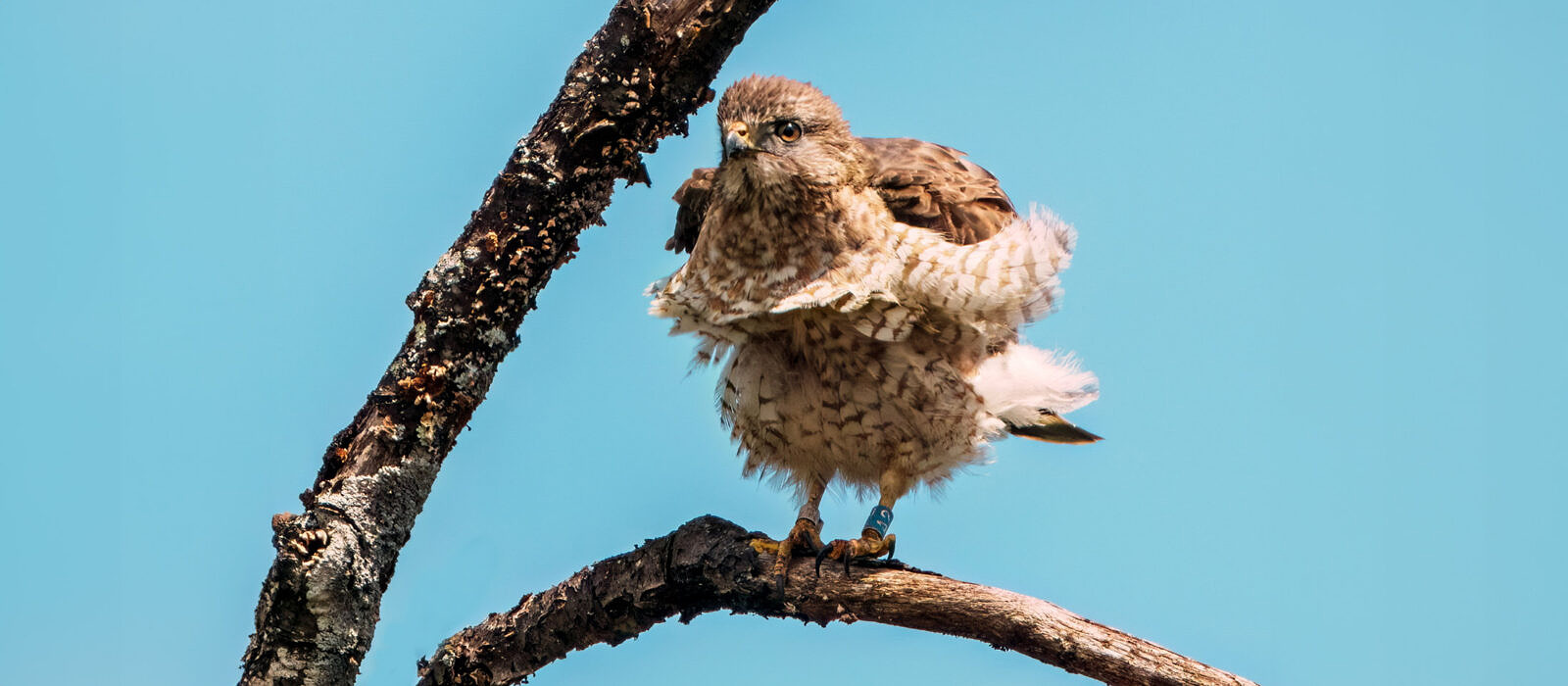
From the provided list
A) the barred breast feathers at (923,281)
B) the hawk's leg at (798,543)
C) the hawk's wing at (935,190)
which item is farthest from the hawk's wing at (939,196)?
the hawk's leg at (798,543)

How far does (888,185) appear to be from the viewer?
12.3ft

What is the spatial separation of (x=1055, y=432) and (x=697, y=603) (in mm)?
1683

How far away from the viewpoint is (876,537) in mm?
3531

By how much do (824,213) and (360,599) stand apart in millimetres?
1704

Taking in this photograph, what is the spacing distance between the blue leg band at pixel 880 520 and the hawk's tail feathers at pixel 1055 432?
2.88 feet

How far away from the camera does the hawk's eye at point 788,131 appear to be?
361 centimetres

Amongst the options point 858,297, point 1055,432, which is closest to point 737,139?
point 858,297

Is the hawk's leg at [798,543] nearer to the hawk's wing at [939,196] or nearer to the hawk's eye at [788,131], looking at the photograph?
the hawk's wing at [939,196]

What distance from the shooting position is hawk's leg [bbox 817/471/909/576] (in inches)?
133

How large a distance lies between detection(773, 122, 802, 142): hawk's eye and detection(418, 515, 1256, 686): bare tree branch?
1.19m

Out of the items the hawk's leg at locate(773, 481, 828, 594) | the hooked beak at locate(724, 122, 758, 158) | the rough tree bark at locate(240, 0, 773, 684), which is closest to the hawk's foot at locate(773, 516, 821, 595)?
the hawk's leg at locate(773, 481, 828, 594)

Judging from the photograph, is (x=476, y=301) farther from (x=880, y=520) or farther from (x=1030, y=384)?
(x=1030, y=384)

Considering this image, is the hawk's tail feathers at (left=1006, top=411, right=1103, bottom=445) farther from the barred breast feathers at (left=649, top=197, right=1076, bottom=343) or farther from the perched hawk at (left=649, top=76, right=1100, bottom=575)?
the barred breast feathers at (left=649, top=197, right=1076, bottom=343)

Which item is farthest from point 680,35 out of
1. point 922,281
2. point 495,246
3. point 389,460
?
point 389,460
